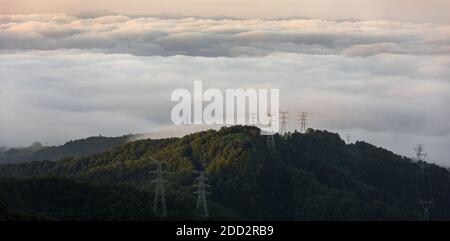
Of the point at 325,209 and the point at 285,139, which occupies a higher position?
the point at 285,139

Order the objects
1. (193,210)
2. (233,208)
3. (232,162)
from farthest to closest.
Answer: (232,162) → (233,208) → (193,210)

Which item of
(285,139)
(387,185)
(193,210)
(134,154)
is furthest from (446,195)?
(193,210)
